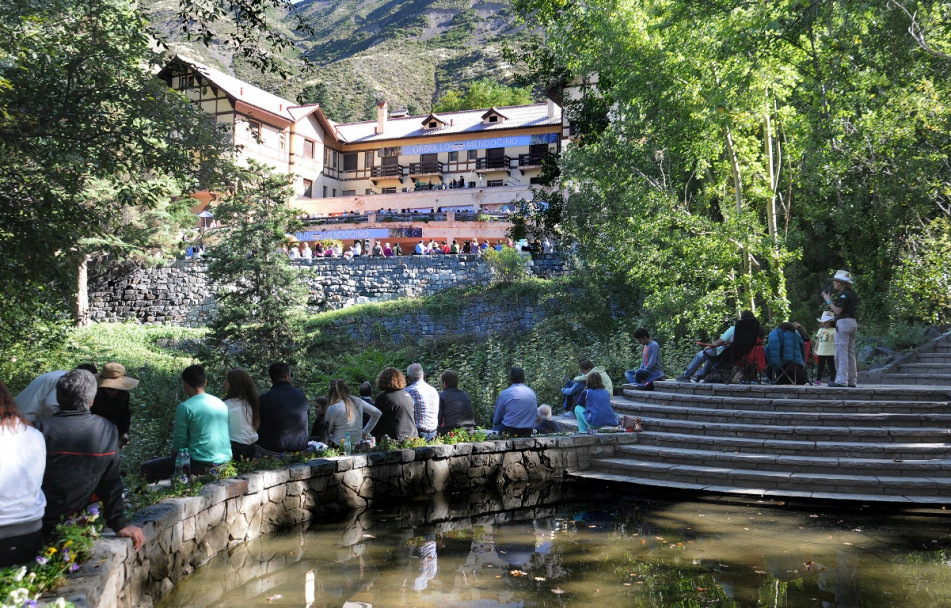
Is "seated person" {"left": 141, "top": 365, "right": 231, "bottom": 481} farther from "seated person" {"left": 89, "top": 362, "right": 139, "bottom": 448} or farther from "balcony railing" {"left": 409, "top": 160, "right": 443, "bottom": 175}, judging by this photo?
"balcony railing" {"left": 409, "top": 160, "right": 443, "bottom": 175}

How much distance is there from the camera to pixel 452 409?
10211 mm

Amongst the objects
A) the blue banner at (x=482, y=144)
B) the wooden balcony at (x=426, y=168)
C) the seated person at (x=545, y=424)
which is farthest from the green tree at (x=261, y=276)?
the wooden balcony at (x=426, y=168)

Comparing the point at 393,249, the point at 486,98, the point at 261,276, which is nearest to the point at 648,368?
the point at 261,276

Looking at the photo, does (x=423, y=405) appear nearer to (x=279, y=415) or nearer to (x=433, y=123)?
(x=279, y=415)

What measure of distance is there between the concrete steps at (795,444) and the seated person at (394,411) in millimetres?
2385

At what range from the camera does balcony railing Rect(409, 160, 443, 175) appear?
167 ft

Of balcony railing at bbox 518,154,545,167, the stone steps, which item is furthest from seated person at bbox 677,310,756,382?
balcony railing at bbox 518,154,545,167

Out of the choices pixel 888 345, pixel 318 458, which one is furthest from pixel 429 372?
pixel 318 458

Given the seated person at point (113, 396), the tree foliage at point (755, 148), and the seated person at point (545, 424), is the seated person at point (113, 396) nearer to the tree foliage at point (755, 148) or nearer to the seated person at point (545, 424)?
the seated person at point (545, 424)

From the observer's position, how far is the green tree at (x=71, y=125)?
29.8ft

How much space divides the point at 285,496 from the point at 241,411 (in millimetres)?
901

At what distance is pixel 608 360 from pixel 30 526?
14780mm

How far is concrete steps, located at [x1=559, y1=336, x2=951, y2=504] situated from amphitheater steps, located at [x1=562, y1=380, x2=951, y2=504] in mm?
12

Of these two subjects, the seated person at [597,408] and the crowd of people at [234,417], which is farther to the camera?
the seated person at [597,408]
